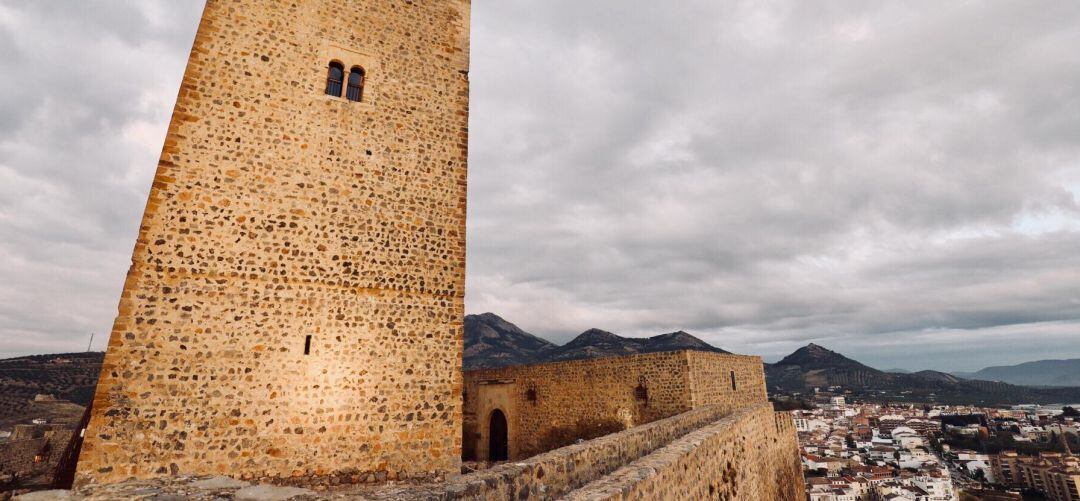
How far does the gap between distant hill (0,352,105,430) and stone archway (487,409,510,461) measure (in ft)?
106

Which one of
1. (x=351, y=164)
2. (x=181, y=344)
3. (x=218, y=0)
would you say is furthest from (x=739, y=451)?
(x=218, y=0)

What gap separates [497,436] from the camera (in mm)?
18188

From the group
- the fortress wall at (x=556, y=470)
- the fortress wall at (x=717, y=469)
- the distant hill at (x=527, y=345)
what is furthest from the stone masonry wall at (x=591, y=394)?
the distant hill at (x=527, y=345)

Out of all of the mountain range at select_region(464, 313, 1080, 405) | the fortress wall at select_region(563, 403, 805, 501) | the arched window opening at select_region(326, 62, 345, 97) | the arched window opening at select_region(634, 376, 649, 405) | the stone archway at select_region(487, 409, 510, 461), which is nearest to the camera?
the fortress wall at select_region(563, 403, 805, 501)

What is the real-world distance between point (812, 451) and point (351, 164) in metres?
80.8

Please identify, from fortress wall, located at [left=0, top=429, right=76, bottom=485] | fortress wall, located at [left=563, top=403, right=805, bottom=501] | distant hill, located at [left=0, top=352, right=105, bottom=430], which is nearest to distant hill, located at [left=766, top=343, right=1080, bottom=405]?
fortress wall, located at [left=563, top=403, right=805, bottom=501]

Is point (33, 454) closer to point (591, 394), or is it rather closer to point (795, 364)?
point (591, 394)

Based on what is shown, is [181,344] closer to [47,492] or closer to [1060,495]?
[47,492]

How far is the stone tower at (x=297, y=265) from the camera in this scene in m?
5.66

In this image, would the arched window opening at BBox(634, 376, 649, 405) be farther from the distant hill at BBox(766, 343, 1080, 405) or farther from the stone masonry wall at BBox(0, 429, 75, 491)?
the distant hill at BBox(766, 343, 1080, 405)

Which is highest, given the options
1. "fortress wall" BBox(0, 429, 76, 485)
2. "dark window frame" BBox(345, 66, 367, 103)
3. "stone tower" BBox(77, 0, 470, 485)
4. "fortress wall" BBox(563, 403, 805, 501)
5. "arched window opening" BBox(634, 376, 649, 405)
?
"dark window frame" BBox(345, 66, 367, 103)

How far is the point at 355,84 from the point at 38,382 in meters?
44.2

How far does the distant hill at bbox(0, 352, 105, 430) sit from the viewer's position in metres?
30.3

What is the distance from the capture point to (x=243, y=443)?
227 inches
